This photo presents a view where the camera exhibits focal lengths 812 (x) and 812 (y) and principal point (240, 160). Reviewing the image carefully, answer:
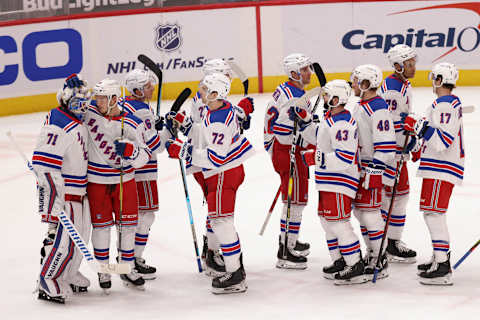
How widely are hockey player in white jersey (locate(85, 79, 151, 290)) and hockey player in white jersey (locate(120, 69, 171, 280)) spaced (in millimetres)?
183

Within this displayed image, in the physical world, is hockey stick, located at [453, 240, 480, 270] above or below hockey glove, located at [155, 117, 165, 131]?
below

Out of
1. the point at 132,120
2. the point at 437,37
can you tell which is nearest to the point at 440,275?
the point at 132,120

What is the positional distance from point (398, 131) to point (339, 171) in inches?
31.1

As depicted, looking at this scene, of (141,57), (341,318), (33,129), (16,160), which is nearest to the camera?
(341,318)

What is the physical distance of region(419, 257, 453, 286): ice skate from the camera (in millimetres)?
5020

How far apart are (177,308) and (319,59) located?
727 cm

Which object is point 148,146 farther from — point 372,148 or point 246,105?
point 372,148

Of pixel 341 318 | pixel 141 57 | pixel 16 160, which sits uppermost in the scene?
pixel 141 57

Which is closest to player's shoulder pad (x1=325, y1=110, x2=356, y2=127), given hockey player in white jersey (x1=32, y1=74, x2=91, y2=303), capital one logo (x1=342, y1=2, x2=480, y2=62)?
hockey player in white jersey (x1=32, y1=74, x2=91, y2=303)

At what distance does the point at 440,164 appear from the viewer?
5.01 m

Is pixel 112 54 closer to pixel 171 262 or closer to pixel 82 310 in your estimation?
pixel 171 262

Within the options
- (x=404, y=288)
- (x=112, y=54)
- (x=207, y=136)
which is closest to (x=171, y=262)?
(x=207, y=136)

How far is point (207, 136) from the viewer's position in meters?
4.83

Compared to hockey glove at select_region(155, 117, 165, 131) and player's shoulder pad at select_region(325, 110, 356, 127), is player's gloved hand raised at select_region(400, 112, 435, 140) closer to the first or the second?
player's shoulder pad at select_region(325, 110, 356, 127)
